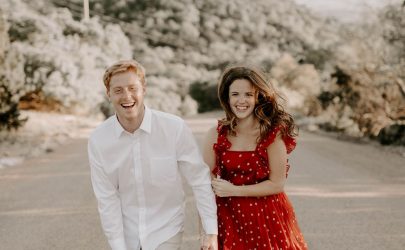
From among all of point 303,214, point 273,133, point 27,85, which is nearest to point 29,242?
point 303,214

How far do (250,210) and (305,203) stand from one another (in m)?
3.76

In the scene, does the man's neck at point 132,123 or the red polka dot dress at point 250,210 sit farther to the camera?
the red polka dot dress at point 250,210

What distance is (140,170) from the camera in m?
3.05

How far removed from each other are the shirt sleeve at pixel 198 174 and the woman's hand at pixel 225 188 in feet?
0.20

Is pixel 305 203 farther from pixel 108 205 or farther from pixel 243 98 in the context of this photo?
pixel 108 205

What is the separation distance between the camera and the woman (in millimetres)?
3285

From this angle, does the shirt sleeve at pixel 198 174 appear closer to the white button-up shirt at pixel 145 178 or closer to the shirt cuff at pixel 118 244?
the white button-up shirt at pixel 145 178

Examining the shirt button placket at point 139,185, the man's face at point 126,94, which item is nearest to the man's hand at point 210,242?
the shirt button placket at point 139,185

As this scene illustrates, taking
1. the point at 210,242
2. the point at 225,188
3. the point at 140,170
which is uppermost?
the point at 140,170

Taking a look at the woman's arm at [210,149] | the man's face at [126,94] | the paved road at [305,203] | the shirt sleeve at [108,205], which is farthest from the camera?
the paved road at [305,203]

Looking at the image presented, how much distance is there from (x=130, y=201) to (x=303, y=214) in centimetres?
359

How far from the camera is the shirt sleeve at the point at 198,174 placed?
3.13m

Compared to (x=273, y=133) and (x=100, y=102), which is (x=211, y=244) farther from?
(x=100, y=102)

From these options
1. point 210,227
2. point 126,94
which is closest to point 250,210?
point 210,227
